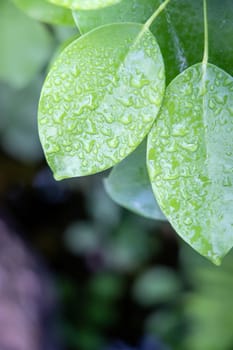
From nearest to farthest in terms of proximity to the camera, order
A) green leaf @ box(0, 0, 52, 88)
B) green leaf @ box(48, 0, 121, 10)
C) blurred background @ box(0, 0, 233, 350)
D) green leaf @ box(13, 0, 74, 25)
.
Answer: green leaf @ box(48, 0, 121, 10), green leaf @ box(13, 0, 74, 25), green leaf @ box(0, 0, 52, 88), blurred background @ box(0, 0, 233, 350)

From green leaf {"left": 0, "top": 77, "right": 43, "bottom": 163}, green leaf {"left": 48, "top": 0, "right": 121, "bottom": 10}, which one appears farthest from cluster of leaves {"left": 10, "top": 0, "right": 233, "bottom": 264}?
green leaf {"left": 0, "top": 77, "right": 43, "bottom": 163}

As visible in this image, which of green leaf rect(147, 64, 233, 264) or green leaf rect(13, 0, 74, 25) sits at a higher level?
green leaf rect(13, 0, 74, 25)

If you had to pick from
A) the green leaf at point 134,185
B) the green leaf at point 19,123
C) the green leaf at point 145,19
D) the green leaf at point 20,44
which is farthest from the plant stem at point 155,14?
the green leaf at point 19,123

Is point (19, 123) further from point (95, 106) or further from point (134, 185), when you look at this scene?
point (95, 106)

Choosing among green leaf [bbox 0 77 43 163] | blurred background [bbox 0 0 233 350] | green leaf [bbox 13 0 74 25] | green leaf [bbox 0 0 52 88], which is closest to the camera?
green leaf [bbox 13 0 74 25]

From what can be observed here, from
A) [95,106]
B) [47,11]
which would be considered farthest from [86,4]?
[47,11]

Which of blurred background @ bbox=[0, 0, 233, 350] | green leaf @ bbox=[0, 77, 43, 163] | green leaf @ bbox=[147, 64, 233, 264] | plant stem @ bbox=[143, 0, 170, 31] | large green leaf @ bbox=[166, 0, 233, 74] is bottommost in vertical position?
blurred background @ bbox=[0, 0, 233, 350]

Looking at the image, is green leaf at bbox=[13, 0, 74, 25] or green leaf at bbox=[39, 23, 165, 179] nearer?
green leaf at bbox=[39, 23, 165, 179]

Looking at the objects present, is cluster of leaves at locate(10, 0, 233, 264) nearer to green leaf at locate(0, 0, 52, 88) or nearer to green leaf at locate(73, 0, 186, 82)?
green leaf at locate(73, 0, 186, 82)
